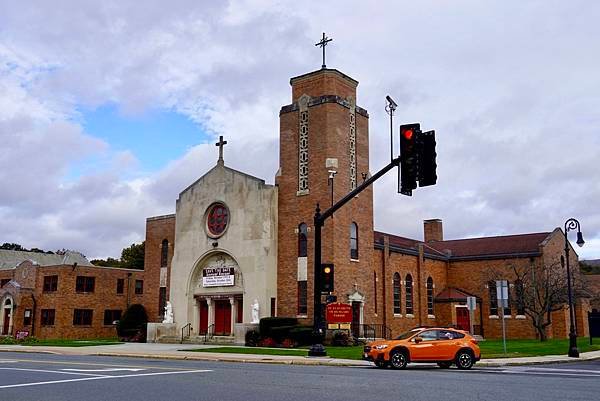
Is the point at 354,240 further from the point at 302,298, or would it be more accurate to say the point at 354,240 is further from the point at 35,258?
the point at 35,258

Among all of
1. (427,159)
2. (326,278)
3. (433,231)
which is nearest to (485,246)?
(433,231)

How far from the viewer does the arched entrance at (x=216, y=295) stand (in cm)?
4022

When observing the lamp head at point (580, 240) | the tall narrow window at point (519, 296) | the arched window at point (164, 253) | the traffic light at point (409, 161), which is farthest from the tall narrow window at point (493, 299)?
the traffic light at point (409, 161)

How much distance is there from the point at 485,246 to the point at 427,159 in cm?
4027

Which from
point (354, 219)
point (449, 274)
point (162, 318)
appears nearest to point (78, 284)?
point (162, 318)

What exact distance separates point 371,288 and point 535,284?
12668 millimetres

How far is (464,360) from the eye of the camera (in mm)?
21766

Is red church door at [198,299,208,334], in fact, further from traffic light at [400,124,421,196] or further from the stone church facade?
traffic light at [400,124,421,196]

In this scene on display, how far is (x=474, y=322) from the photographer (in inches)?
1972

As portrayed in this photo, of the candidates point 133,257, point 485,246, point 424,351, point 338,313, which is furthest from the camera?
point 133,257

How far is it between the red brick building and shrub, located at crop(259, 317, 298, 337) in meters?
14.2

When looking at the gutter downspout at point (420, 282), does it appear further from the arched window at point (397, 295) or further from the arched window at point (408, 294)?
the arched window at point (397, 295)

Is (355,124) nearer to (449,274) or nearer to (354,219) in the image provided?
(354,219)

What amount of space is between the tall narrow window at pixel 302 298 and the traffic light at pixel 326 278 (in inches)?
505
